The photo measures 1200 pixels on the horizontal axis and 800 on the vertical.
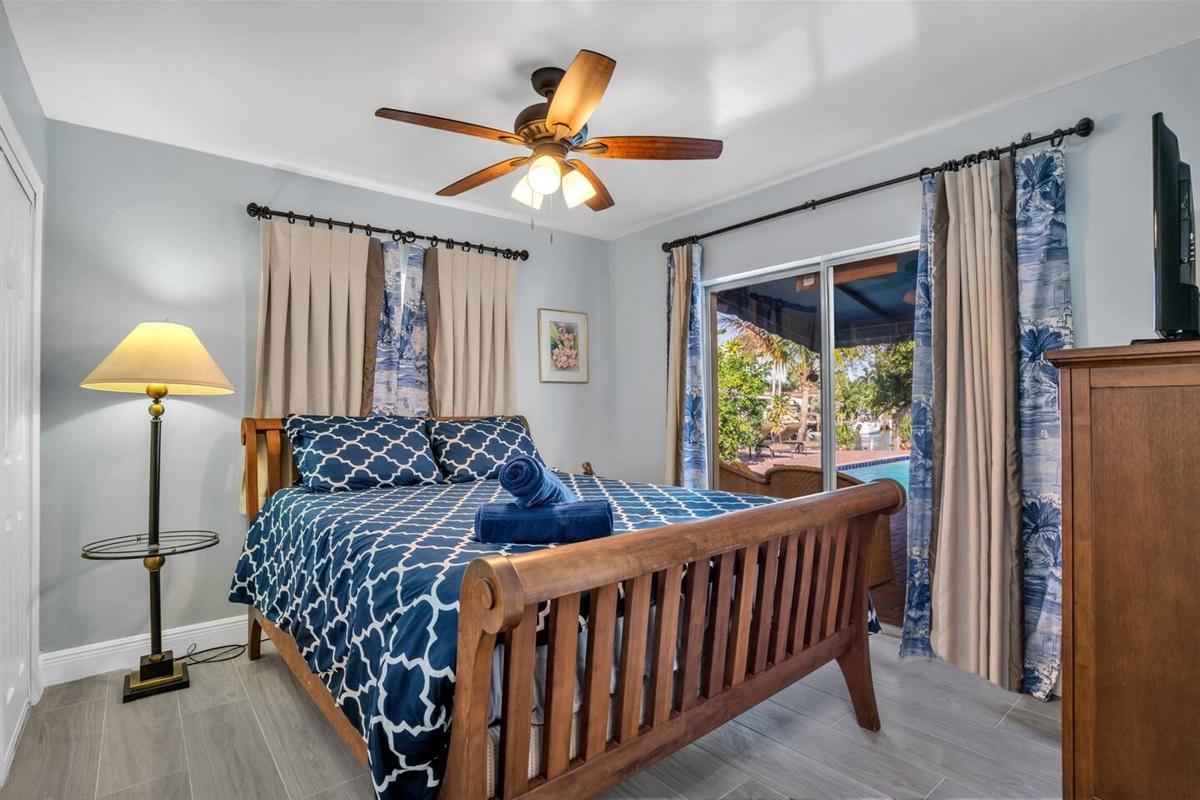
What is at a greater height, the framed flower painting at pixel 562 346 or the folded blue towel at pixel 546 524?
the framed flower painting at pixel 562 346

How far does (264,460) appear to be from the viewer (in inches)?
118

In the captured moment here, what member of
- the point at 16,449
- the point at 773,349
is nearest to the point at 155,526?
the point at 16,449

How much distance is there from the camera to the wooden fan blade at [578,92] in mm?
1688

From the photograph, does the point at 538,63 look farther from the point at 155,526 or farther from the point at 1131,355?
the point at 155,526

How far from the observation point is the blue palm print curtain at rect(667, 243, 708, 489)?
153 inches

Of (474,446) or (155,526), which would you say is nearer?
(155,526)

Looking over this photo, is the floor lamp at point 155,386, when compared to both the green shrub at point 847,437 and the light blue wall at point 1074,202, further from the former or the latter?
the green shrub at point 847,437

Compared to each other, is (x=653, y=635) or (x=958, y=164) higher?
(x=958, y=164)

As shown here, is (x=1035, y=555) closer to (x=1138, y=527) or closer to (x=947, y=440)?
(x=947, y=440)

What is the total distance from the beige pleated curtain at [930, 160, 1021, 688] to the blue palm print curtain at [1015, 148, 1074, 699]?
46mm

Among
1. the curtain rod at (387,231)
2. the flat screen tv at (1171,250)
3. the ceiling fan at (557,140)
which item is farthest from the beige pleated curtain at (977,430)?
the curtain rod at (387,231)

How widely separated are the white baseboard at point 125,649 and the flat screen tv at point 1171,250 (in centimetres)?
366

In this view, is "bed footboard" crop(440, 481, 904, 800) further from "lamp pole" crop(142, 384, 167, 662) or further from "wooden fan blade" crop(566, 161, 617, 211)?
"lamp pole" crop(142, 384, 167, 662)

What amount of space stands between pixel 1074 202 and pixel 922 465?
1216mm
